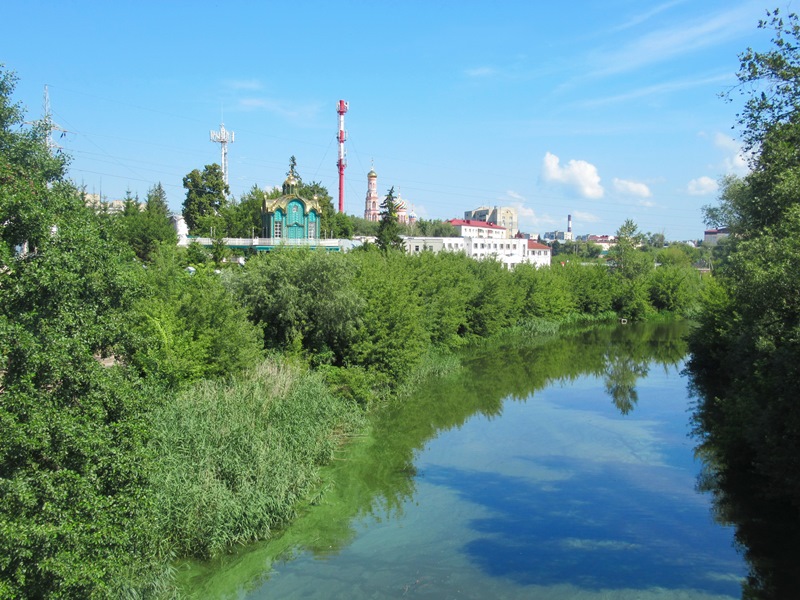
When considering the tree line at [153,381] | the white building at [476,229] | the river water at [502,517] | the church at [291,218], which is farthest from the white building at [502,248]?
the river water at [502,517]

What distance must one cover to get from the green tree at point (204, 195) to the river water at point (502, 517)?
3866 cm

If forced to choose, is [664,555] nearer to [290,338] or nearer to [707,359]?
[290,338]

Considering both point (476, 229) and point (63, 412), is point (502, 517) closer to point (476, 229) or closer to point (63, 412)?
point (63, 412)

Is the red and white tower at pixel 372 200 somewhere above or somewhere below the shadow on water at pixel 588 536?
above

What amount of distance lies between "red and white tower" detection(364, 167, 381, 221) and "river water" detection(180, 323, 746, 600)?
80.5 metres

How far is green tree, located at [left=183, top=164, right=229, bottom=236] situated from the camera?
57.2m

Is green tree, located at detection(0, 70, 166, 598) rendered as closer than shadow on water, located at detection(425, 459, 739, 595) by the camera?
Yes

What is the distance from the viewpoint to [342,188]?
7906 cm

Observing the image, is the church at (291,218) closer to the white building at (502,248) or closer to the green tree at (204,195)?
the green tree at (204,195)

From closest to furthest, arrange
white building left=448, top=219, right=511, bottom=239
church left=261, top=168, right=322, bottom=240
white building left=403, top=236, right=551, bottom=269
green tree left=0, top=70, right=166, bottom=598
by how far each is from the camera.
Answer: green tree left=0, top=70, right=166, bottom=598, church left=261, top=168, right=322, bottom=240, white building left=403, top=236, right=551, bottom=269, white building left=448, top=219, right=511, bottom=239

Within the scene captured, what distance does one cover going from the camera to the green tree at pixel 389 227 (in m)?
45.2

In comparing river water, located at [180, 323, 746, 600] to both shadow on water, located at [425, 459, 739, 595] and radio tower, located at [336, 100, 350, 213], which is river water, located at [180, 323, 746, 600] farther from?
radio tower, located at [336, 100, 350, 213]

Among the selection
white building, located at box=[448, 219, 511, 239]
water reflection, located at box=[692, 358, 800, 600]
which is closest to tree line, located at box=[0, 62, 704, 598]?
water reflection, located at box=[692, 358, 800, 600]

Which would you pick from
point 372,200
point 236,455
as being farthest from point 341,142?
point 236,455
